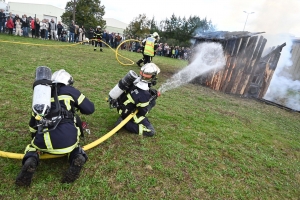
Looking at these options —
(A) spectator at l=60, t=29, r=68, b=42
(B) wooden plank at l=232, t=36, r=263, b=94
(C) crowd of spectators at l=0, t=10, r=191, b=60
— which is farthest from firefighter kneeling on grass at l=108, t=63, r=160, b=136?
(A) spectator at l=60, t=29, r=68, b=42

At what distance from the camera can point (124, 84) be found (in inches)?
154

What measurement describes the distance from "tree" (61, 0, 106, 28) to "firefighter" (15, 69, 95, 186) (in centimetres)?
2763

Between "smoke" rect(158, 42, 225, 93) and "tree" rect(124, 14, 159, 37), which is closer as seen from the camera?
"smoke" rect(158, 42, 225, 93)

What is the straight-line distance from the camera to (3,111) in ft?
14.4

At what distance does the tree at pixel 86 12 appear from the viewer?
2902 cm

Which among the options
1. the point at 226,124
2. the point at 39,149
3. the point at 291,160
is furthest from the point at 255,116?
the point at 39,149

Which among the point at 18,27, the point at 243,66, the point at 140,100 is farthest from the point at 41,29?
the point at 140,100

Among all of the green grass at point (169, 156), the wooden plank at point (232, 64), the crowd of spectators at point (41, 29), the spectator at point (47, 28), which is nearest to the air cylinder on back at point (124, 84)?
the green grass at point (169, 156)

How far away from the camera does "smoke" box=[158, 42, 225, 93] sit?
982 cm

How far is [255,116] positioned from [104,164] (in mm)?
5860

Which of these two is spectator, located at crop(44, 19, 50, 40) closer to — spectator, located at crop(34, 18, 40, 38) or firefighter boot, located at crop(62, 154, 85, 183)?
spectator, located at crop(34, 18, 40, 38)

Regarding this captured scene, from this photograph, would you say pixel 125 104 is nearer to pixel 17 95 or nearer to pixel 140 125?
pixel 140 125

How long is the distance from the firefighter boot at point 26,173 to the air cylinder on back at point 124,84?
183 centimetres

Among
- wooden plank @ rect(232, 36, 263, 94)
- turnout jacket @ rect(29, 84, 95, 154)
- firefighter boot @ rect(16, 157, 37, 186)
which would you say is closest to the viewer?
firefighter boot @ rect(16, 157, 37, 186)
